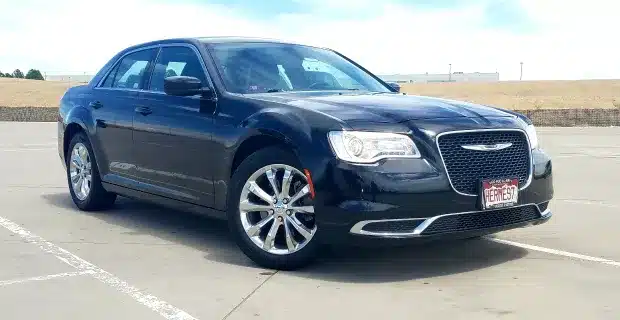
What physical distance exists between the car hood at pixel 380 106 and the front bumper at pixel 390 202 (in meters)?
0.37

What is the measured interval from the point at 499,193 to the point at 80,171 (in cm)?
457

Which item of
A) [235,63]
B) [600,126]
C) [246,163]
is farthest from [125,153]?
[600,126]

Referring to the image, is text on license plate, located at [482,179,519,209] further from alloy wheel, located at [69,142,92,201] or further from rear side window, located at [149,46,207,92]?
alloy wheel, located at [69,142,92,201]

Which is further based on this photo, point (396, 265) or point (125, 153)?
point (125, 153)

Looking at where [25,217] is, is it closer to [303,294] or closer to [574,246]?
[303,294]

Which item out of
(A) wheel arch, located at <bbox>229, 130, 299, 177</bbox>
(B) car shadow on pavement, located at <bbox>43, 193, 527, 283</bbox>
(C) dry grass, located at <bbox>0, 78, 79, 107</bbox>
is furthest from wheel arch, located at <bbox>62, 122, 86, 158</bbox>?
(C) dry grass, located at <bbox>0, 78, 79, 107</bbox>

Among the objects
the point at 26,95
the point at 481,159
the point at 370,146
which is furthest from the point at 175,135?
the point at 26,95

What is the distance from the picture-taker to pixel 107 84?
318 inches

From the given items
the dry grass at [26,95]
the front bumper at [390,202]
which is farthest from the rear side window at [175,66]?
the dry grass at [26,95]

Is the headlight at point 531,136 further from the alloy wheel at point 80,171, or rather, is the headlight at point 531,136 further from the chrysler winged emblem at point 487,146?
the alloy wheel at point 80,171

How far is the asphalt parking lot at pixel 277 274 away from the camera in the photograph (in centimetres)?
468

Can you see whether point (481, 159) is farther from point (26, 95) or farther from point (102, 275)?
point (26, 95)

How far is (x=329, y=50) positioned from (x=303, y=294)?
3.21m

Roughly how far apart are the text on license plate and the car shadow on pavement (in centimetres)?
54
